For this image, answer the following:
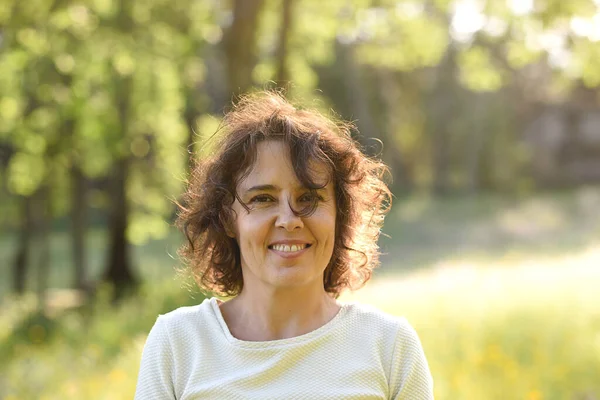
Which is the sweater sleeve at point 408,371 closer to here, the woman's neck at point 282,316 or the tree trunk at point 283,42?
the woman's neck at point 282,316

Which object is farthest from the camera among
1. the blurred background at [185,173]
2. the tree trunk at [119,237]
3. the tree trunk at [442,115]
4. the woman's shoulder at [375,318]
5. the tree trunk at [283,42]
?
the tree trunk at [442,115]

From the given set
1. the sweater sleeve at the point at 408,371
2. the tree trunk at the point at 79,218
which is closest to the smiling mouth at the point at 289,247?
the sweater sleeve at the point at 408,371

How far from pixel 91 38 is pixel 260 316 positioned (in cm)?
811

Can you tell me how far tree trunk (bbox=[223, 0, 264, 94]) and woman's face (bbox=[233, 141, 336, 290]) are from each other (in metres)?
7.85

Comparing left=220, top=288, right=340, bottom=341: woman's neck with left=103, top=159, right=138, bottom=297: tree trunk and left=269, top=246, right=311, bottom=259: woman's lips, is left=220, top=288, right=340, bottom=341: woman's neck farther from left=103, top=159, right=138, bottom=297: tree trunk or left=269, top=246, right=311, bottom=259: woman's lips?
left=103, top=159, right=138, bottom=297: tree trunk

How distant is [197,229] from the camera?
9.49 feet

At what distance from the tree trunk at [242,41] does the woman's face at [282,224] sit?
7.85 m

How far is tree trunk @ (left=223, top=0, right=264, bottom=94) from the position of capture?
10.3 m

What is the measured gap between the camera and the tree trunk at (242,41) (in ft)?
33.9

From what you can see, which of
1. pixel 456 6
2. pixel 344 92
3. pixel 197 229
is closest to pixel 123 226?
pixel 456 6

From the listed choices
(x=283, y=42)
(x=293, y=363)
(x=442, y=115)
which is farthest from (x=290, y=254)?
(x=442, y=115)

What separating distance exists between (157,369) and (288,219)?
61 centimetres

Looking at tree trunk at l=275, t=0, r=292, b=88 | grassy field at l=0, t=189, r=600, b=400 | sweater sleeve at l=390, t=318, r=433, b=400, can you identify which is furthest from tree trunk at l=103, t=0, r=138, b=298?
sweater sleeve at l=390, t=318, r=433, b=400

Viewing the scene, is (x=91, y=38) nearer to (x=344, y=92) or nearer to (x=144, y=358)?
(x=144, y=358)
